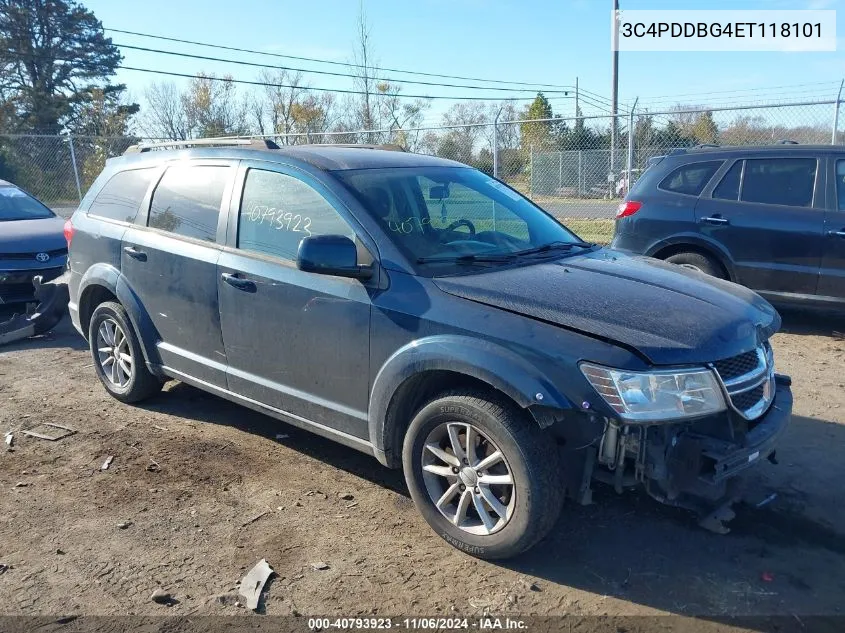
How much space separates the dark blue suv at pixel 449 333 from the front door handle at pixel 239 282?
0.4 inches

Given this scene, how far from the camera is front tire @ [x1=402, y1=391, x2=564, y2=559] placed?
3010 mm

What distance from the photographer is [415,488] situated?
11.3 feet

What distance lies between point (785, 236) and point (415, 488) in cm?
522

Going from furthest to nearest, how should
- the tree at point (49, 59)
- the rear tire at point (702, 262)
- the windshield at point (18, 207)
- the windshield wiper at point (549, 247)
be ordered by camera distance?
1. the tree at point (49, 59)
2. the windshield at point (18, 207)
3. the rear tire at point (702, 262)
4. the windshield wiper at point (549, 247)

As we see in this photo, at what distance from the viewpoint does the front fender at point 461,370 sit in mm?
2914

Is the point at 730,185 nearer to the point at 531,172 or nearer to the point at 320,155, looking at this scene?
the point at 320,155

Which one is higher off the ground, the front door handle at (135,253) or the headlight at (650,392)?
the front door handle at (135,253)

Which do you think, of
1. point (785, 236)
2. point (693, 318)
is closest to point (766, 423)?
point (693, 318)

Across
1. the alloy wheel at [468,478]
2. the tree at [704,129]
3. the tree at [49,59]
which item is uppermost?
the tree at [49,59]

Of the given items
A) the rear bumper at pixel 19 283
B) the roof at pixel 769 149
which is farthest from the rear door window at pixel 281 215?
the roof at pixel 769 149

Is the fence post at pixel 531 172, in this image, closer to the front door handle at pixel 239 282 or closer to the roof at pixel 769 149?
the roof at pixel 769 149

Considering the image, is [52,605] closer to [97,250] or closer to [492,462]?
[492,462]

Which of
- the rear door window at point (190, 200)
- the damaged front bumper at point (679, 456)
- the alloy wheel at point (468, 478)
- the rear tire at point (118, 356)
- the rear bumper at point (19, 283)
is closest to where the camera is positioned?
the damaged front bumper at point (679, 456)

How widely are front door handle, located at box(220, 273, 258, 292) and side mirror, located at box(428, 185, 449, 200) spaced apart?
3.76 feet
